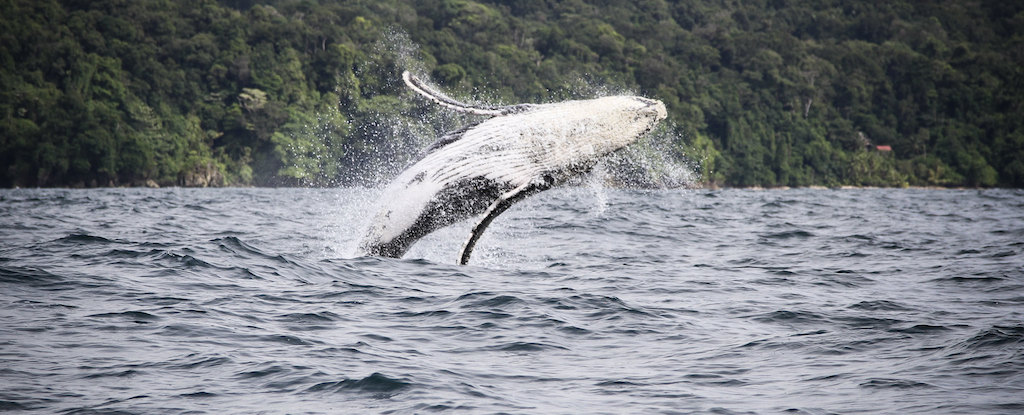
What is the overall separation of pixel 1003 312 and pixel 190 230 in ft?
52.2

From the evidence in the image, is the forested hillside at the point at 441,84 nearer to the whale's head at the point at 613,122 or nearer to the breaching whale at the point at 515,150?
the breaching whale at the point at 515,150

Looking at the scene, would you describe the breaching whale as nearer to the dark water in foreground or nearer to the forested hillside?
the dark water in foreground

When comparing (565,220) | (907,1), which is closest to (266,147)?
(565,220)

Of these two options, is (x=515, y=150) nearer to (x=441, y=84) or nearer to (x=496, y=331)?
(x=496, y=331)

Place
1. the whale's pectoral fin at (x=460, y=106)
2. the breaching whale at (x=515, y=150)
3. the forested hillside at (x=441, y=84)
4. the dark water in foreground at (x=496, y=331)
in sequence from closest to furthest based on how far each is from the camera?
1. the dark water in foreground at (x=496, y=331)
2. the whale's pectoral fin at (x=460, y=106)
3. the breaching whale at (x=515, y=150)
4. the forested hillside at (x=441, y=84)

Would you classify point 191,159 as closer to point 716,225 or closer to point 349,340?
point 716,225

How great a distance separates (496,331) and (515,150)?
1.89 metres

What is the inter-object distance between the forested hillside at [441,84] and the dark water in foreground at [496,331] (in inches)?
2745

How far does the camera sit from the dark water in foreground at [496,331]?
6.79 m

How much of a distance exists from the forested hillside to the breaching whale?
73.4 m

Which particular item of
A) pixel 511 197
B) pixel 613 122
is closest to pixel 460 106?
pixel 511 197

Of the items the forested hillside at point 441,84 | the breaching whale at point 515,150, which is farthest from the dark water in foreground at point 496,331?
the forested hillside at point 441,84

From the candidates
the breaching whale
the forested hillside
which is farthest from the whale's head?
the forested hillside

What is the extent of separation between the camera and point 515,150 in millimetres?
9672
